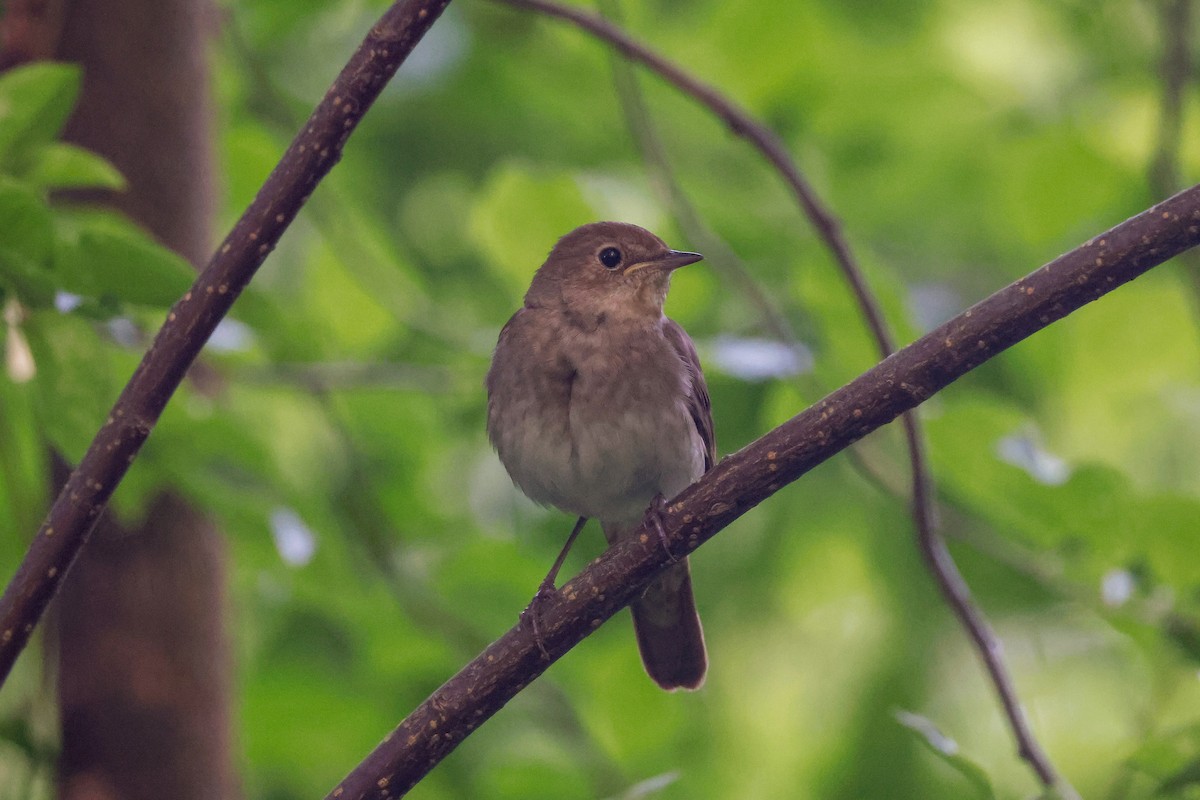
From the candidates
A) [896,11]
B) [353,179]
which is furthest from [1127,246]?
[353,179]

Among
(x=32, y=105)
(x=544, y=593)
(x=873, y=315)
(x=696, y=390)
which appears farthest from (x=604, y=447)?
(x=32, y=105)

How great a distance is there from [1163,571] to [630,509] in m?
1.82

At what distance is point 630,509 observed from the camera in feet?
14.8

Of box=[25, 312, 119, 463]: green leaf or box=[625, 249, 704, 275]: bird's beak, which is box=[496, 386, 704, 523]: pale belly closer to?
box=[625, 249, 704, 275]: bird's beak

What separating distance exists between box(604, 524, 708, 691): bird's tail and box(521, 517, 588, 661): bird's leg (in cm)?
30

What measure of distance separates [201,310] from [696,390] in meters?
2.32

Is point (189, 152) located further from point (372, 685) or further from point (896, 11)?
point (896, 11)

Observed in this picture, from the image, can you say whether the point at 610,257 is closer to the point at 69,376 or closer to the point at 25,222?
the point at 69,376

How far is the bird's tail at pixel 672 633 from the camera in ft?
14.3

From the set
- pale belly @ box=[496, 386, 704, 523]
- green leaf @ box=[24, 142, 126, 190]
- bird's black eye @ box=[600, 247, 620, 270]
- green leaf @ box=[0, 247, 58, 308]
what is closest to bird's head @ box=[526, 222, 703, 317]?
bird's black eye @ box=[600, 247, 620, 270]

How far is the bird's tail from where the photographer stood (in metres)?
4.37

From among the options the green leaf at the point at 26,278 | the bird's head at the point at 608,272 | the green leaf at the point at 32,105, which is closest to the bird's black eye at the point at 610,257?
the bird's head at the point at 608,272

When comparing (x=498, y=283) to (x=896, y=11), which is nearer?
(x=498, y=283)

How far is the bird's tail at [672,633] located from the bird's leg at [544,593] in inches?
11.9
